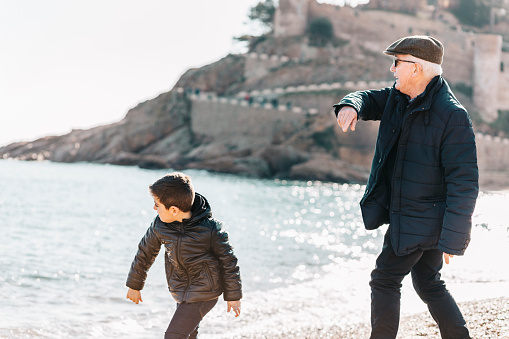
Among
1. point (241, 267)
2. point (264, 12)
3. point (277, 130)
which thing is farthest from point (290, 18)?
point (241, 267)

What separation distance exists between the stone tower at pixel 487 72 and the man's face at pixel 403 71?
4935 centimetres

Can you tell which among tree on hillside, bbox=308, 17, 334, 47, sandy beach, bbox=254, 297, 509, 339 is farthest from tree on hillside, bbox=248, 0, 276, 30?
sandy beach, bbox=254, 297, 509, 339

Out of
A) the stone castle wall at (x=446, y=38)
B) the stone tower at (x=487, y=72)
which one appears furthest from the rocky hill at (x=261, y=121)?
the stone tower at (x=487, y=72)

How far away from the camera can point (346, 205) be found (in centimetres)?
2419

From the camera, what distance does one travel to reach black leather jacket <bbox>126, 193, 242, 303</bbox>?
131 inches

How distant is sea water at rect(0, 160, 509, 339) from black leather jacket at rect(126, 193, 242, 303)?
231 centimetres

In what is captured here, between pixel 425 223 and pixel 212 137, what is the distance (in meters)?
43.7

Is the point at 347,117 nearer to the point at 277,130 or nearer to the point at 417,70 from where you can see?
the point at 417,70

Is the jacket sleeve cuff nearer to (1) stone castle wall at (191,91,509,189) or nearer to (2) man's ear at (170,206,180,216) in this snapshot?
(2) man's ear at (170,206,180,216)

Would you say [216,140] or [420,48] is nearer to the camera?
[420,48]

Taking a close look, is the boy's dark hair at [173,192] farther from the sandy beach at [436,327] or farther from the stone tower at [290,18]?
the stone tower at [290,18]

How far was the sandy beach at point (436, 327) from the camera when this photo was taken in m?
4.27

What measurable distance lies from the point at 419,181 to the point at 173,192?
4.25ft

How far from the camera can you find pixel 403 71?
3379 mm
